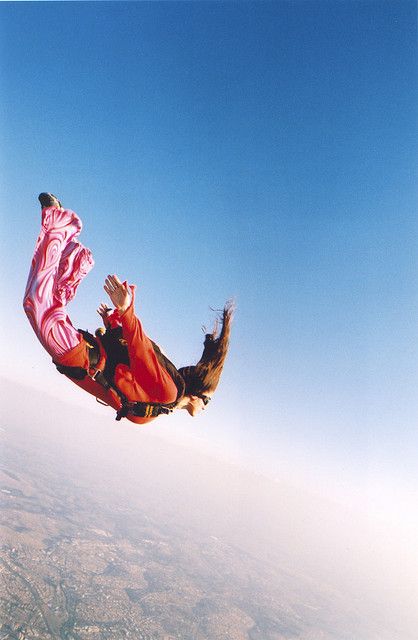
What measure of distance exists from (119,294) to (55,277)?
17.6 inches

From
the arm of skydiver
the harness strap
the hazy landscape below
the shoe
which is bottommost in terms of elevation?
the hazy landscape below

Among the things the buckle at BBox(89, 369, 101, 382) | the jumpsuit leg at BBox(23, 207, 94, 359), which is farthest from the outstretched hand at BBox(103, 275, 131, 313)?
the buckle at BBox(89, 369, 101, 382)

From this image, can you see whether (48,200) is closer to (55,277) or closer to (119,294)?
(55,277)

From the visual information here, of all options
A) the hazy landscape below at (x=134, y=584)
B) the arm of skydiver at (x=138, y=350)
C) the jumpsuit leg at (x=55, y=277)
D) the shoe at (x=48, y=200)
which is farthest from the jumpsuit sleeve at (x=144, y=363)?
the hazy landscape below at (x=134, y=584)

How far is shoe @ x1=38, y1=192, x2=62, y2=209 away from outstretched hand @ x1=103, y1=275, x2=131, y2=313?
0.54m

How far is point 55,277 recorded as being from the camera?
2.12 meters

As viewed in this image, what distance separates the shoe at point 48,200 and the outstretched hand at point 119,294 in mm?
542

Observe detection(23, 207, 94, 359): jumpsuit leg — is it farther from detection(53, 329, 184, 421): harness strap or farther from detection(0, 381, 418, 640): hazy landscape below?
detection(0, 381, 418, 640): hazy landscape below

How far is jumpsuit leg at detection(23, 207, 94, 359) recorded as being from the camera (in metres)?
2.00

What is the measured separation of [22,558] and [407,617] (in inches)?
8668

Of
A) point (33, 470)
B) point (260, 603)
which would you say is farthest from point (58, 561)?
point (33, 470)

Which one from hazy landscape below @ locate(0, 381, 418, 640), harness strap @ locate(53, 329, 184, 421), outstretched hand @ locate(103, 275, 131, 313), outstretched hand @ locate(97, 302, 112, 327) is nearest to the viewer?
outstretched hand @ locate(103, 275, 131, 313)

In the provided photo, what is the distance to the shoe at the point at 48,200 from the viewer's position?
2.01 metres

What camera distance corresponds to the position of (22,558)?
292 feet
